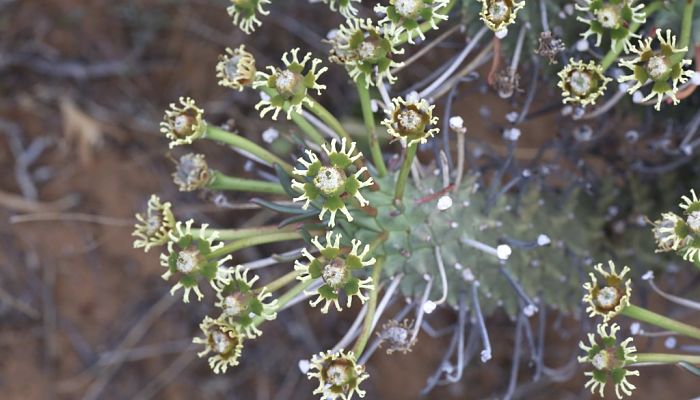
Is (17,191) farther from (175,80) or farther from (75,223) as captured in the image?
(175,80)

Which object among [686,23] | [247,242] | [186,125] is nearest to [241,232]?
[247,242]

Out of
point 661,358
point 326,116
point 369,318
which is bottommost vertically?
point 661,358

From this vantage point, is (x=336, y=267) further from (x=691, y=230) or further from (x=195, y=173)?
(x=691, y=230)

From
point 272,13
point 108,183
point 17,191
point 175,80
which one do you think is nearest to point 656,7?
point 272,13

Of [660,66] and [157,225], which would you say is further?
[157,225]

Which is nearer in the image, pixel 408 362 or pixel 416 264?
pixel 416 264

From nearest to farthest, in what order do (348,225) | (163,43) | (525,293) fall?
1. (348,225)
2. (525,293)
3. (163,43)

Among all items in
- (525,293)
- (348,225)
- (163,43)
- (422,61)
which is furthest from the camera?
(163,43)
